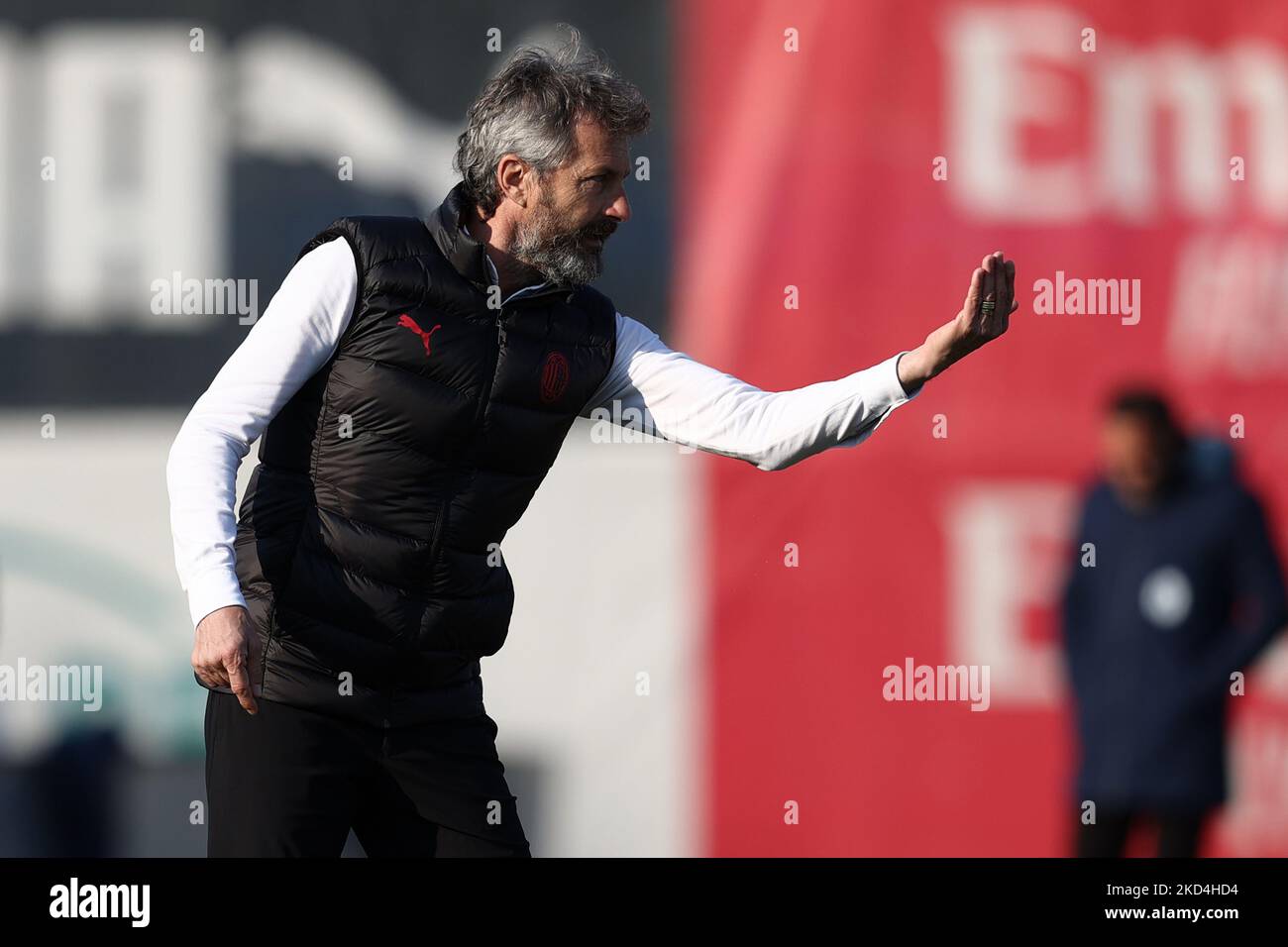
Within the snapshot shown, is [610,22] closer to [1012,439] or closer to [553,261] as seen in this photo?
[1012,439]

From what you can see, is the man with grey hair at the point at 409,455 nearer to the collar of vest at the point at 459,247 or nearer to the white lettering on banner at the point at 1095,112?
the collar of vest at the point at 459,247

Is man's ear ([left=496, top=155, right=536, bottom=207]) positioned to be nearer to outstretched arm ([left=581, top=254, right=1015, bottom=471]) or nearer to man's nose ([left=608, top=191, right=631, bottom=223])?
man's nose ([left=608, top=191, right=631, bottom=223])

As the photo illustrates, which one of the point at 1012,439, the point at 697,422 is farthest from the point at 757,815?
the point at 697,422

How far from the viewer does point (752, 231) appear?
5941 millimetres

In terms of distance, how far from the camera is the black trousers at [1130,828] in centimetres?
484

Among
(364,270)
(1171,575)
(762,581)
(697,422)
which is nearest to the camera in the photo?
(364,270)

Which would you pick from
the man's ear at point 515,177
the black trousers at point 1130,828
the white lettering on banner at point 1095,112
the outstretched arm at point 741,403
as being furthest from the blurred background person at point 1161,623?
the man's ear at point 515,177

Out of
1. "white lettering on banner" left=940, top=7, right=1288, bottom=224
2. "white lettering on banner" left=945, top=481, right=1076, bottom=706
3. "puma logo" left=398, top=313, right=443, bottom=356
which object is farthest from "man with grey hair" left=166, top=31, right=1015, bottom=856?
"white lettering on banner" left=940, top=7, right=1288, bottom=224

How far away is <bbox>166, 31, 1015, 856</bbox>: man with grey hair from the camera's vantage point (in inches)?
110

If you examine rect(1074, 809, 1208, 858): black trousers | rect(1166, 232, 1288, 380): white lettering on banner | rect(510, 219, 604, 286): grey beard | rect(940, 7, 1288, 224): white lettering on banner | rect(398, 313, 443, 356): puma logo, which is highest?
rect(940, 7, 1288, 224): white lettering on banner

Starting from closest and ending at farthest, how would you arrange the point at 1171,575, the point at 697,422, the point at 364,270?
the point at 364,270
the point at 697,422
the point at 1171,575

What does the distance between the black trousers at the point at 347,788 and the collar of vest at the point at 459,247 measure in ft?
2.51

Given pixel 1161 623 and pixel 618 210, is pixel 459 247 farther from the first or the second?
pixel 1161 623

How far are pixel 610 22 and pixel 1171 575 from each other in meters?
2.72
